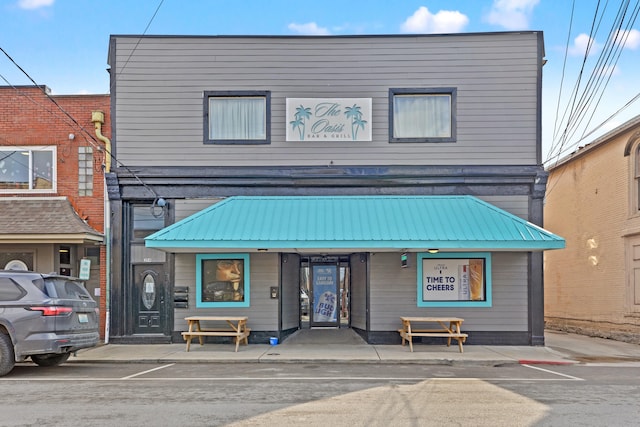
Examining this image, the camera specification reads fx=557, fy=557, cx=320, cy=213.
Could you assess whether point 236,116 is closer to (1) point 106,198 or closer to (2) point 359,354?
(1) point 106,198

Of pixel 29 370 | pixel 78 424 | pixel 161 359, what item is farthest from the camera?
pixel 161 359

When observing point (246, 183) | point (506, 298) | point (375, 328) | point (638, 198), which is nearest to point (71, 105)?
point (246, 183)

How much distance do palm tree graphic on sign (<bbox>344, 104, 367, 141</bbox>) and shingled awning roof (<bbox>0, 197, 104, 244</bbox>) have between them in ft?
23.6

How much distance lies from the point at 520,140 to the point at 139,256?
10524mm

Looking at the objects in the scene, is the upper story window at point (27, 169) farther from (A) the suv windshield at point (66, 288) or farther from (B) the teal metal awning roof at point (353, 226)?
(A) the suv windshield at point (66, 288)

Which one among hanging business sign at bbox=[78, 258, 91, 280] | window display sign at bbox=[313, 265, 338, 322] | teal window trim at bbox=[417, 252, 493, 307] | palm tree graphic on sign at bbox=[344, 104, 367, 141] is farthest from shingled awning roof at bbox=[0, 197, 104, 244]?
teal window trim at bbox=[417, 252, 493, 307]

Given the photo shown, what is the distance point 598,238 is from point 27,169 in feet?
56.2

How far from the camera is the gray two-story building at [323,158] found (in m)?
14.4

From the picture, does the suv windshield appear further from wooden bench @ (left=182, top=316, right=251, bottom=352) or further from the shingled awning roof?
the shingled awning roof

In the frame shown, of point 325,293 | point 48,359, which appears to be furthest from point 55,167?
point 325,293

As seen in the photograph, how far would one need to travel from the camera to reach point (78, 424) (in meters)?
6.50

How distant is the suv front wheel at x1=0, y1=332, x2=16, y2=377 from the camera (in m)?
9.70

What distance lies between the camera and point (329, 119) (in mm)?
14773

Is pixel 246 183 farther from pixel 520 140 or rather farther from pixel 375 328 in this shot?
pixel 520 140
